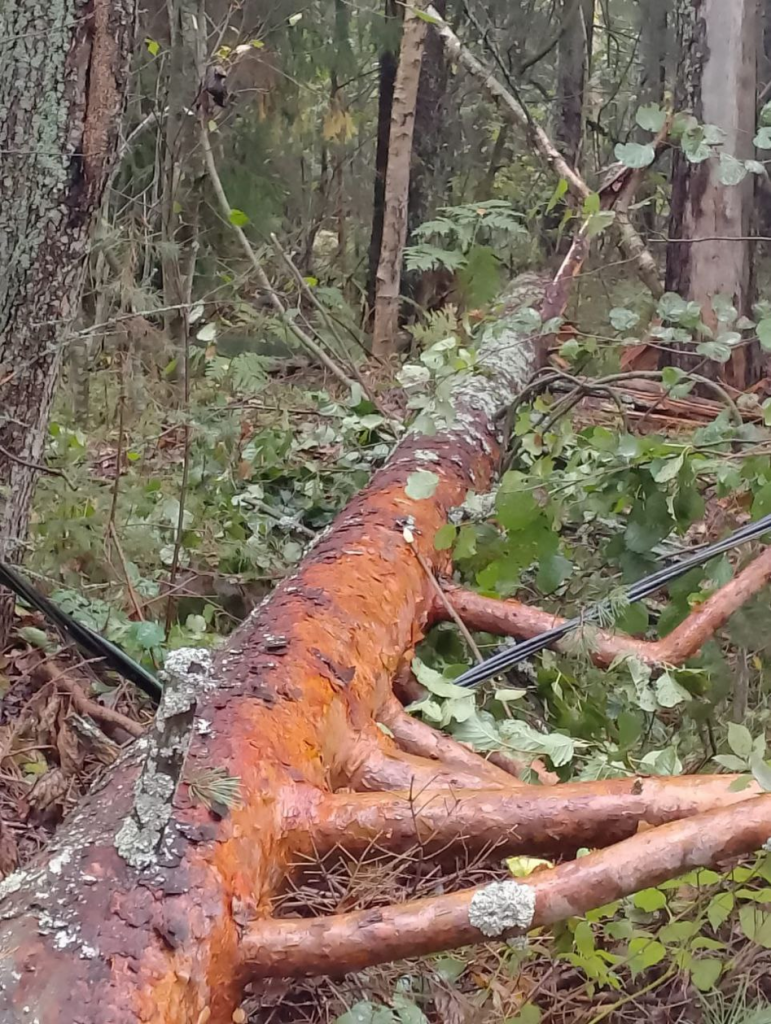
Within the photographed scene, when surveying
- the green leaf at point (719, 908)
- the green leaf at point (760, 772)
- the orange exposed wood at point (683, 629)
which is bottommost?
the green leaf at point (719, 908)

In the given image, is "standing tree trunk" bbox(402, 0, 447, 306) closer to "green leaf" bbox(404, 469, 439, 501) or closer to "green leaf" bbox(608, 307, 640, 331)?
"green leaf" bbox(608, 307, 640, 331)

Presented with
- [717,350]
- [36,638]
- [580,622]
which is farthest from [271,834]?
[717,350]

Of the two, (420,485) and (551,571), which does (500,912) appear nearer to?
(420,485)

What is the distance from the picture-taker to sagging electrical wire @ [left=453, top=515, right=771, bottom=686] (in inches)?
76.2

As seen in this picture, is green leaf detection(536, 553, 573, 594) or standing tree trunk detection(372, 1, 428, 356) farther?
standing tree trunk detection(372, 1, 428, 356)

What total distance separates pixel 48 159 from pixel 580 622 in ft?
5.18

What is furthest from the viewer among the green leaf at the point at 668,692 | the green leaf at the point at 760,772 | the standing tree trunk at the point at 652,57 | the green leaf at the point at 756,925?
the standing tree trunk at the point at 652,57

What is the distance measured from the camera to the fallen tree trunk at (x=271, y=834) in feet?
3.50

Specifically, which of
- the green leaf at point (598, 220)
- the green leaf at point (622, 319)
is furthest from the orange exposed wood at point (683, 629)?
the green leaf at point (598, 220)

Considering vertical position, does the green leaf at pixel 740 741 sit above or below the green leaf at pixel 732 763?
above

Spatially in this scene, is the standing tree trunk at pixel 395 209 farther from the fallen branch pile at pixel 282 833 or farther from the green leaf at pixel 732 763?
the green leaf at pixel 732 763

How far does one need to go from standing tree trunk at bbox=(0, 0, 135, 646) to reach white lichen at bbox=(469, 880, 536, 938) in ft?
5.67

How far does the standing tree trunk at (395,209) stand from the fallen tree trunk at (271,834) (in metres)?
4.53

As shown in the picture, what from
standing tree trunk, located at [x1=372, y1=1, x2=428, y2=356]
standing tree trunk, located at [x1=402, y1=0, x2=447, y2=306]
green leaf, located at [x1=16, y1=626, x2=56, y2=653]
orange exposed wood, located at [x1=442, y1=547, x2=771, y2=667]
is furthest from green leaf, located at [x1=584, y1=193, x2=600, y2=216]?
standing tree trunk, located at [x1=402, y1=0, x2=447, y2=306]
